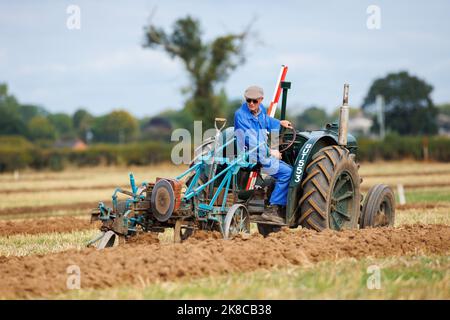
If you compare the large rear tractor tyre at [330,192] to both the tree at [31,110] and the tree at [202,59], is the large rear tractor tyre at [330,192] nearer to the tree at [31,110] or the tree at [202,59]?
the tree at [202,59]

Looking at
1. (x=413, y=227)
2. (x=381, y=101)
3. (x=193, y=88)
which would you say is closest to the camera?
(x=413, y=227)

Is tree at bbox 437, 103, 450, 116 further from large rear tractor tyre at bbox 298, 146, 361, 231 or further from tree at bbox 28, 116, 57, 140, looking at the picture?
large rear tractor tyre at bbox 298, 146, 361, 231

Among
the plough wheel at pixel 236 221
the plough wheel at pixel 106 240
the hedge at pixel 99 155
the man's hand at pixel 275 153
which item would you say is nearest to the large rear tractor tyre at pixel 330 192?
the man's hand at pixel 275 153

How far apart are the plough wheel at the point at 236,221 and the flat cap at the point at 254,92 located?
1.31 meters

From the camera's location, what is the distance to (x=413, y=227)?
945cm

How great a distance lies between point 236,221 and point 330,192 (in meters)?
1.19

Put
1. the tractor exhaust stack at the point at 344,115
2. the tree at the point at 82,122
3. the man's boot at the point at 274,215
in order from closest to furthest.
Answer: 1. the man's boot at the point at 274,215
2. the tractor exhaust stack at the point at 344,115
3. the tree at the point at 82,122

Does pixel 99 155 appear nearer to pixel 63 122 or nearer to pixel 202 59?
pixel 202 59

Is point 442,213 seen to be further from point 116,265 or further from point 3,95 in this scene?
point 3,95

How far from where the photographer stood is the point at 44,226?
534 inches

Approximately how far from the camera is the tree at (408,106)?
83.2 m
